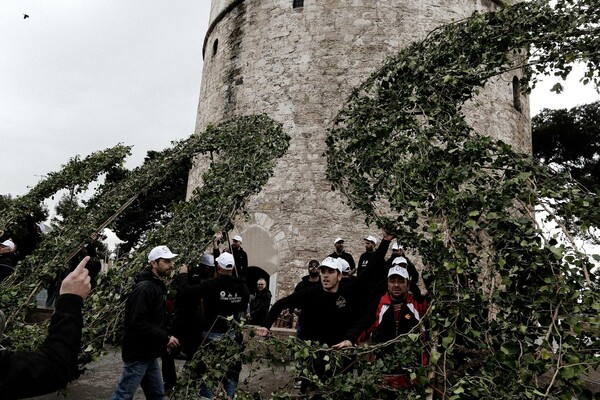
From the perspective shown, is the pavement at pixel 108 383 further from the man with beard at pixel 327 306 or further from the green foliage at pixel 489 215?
the green foliage at pixel 489 215

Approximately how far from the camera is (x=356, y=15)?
34.9ft

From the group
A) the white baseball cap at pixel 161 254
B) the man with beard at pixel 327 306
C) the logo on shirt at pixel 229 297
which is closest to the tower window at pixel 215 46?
the logo on shirt at pixel 229 297

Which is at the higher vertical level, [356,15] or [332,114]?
[356,15]

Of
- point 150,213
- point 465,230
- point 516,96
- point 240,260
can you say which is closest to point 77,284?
point 465,230

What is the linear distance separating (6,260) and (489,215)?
7263mm

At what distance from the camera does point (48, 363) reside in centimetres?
178

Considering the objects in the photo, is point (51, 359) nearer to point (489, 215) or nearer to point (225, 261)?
point (489, 215)

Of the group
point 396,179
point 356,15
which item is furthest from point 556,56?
point 356,15

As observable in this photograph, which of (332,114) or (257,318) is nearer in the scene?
(257,318)

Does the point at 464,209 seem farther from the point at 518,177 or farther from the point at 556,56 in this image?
the point at 556,56

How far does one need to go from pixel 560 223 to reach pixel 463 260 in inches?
26.7

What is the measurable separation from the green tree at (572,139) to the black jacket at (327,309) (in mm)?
18811

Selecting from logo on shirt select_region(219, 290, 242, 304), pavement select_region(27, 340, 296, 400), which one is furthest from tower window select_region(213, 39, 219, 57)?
logo on shirt select_region(219, 290, 242, 304)

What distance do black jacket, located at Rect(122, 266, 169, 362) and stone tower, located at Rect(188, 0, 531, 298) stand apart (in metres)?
5.84
